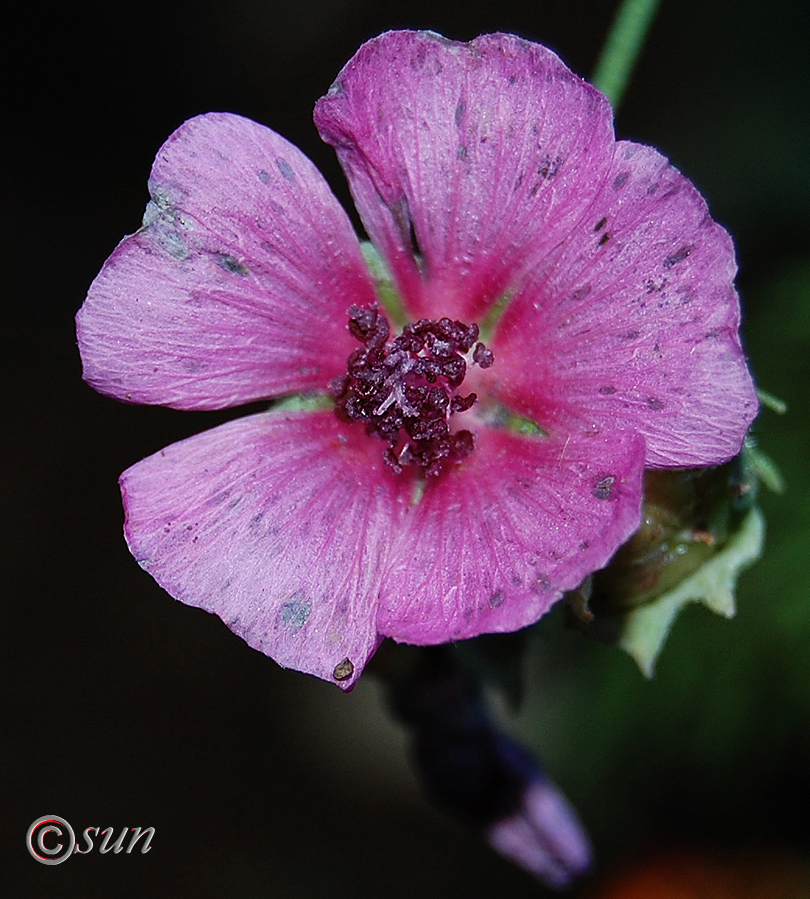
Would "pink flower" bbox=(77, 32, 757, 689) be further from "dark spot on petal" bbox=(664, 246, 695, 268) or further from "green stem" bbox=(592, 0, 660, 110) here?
"green stem" bbox=(592, 0, 660, 110)

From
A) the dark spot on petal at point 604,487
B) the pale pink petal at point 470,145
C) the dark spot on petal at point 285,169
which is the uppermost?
the pale pink petal at point 470,145

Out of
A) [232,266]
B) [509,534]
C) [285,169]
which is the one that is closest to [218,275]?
[232,266]

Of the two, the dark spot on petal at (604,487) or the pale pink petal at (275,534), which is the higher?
the dark spot on petal at (604,487)

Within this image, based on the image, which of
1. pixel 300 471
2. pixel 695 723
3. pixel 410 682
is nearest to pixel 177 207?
pixel 300 471

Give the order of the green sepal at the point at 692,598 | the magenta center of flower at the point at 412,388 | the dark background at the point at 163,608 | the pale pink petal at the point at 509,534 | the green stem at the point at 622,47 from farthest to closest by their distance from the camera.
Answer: the dark background at the point at 163,608 → the green stem at the point at 622,47 → the green sepal at the point at 692,598 → the magenta center of flower at the point at 412,388 → the pale pink petal at the point at 509,534

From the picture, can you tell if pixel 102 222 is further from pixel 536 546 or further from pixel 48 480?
pixel 536 546

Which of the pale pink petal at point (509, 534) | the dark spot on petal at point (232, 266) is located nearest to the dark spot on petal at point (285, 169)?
the dark spot on petal at point (232, 266)

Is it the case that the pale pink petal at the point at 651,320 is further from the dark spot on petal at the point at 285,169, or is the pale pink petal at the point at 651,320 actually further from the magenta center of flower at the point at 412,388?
the dark spot on petal at the point at 285,169

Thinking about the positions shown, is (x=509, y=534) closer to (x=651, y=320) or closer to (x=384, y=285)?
(x=651, y=320)

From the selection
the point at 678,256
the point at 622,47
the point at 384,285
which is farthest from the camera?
the point at 622,47
